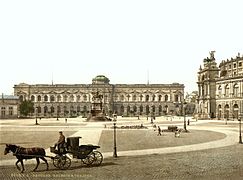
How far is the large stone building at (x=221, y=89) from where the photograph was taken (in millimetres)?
78594

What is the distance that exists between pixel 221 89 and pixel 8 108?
62.4 meters

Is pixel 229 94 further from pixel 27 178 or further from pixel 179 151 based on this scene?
pixel 27 178

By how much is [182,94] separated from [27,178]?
13154 centimetres

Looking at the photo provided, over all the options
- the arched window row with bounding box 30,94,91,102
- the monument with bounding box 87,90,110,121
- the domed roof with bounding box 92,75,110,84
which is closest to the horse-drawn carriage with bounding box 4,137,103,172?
the monument with bounding box 87,90,110,121

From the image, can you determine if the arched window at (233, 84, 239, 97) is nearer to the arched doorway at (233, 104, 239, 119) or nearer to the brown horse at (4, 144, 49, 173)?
the arched doorway at (233, 104, 239, 119)

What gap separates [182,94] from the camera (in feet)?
469

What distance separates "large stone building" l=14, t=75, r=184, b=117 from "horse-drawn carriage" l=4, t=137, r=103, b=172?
409ft

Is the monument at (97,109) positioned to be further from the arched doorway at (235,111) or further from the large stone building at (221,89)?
the arched doorway at (235,111)

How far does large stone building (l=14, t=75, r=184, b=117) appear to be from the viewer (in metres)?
144

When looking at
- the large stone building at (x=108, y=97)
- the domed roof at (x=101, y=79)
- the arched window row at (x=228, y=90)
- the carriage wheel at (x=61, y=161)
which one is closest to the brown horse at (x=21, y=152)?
the carriage wheel at (x=61, y=161)

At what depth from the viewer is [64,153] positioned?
56.4 ft

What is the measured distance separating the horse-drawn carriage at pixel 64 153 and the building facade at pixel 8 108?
91.7m

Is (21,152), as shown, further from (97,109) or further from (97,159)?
(97,109)

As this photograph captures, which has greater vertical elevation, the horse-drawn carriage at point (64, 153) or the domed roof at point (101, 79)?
the domed roof at point (101, 79)
